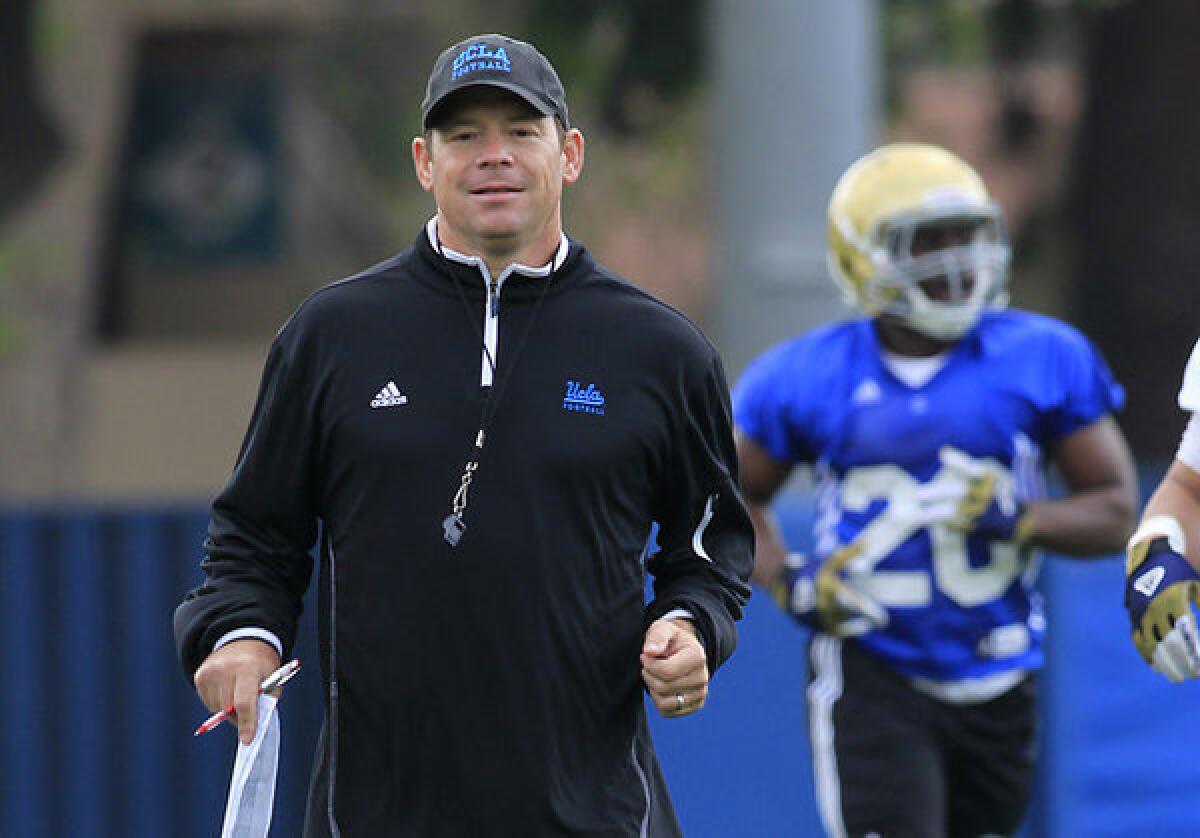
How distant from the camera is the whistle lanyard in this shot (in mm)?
3957

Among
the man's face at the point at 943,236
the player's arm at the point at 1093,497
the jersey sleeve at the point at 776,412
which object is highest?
the man's face at the point at 943,236

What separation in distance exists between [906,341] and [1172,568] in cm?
175

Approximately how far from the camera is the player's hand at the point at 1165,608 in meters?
4.68

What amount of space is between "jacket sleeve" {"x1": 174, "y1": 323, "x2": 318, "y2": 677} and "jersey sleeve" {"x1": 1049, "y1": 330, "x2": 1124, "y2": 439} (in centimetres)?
273

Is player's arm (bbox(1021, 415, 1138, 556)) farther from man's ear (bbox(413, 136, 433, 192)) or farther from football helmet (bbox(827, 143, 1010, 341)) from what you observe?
man's ear (bbox(413, 136, 433, 192))

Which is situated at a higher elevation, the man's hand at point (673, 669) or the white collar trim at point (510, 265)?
the white collar trim at point (510, 265)

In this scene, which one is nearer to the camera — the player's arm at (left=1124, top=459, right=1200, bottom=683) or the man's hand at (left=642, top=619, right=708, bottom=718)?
the man's hand at (left=642, top=619, right=708, bottom=718)

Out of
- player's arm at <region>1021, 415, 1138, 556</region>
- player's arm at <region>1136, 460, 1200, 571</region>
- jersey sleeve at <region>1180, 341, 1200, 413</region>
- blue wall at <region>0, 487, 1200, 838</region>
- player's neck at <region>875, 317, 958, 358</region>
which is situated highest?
jersey sleeve at <region>1180, 341, 1200, 413</region>

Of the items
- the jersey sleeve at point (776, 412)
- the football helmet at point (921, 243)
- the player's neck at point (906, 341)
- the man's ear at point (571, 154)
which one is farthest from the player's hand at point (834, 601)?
the man's ear at point (571, 154)

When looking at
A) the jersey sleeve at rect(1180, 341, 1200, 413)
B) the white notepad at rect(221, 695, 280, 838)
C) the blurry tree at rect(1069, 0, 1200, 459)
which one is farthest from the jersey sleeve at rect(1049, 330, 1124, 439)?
the blurry tree at rect(1069, 0, 1200, 459)

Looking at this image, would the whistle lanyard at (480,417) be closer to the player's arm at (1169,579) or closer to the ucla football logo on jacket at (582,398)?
the ucla football logo on jacket at (582,398)

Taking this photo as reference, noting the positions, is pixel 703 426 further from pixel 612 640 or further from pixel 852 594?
pixel 852 594

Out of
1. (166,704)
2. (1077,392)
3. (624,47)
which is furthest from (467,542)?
(624,47)

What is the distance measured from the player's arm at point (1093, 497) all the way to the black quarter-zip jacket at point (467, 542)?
2235 millimetres
